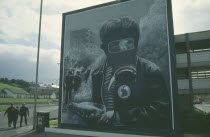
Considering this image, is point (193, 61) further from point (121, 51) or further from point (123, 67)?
point (123, 67)

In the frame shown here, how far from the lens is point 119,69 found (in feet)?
47.9

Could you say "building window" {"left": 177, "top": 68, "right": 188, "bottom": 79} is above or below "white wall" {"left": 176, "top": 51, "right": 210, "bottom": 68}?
below

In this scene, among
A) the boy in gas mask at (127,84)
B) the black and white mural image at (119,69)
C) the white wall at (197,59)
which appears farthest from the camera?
the white wall at (197,59)

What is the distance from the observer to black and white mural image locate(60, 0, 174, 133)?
522 inches

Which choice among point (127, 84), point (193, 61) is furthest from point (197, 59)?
point (127, 84)

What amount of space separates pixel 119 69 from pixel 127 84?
1.32 metres

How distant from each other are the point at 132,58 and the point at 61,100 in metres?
7.29

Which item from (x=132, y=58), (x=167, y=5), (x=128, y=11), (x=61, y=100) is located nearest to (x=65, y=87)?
(x=61, y=100)

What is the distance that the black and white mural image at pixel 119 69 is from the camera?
1325cm

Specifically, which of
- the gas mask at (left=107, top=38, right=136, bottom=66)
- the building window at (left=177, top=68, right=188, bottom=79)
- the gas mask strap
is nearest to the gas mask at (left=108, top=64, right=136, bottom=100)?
the gas mask strap

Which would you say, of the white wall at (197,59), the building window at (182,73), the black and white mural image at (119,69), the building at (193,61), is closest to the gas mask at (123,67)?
the black and white mural image at (119,69)

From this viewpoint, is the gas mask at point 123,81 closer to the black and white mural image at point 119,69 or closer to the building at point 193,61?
the black and white mural image at point 119,69

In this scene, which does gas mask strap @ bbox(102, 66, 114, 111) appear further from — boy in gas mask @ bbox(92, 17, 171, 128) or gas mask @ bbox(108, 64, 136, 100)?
gas mask @ bbox(108, 64, 136, 100)

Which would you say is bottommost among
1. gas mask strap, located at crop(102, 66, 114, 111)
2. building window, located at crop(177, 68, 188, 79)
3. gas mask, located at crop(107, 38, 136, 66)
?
gas mask strap, located at crop(102, 66, 114, 111)
